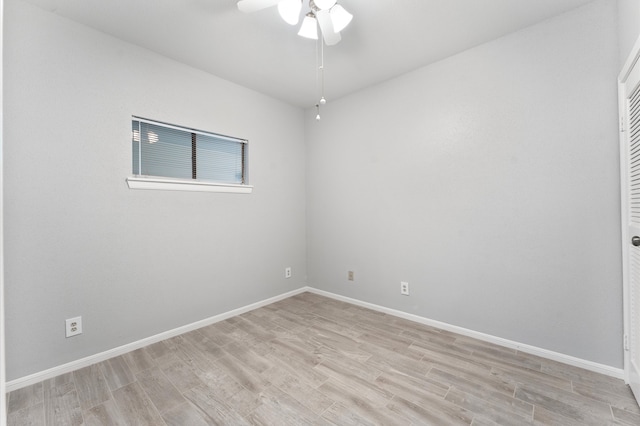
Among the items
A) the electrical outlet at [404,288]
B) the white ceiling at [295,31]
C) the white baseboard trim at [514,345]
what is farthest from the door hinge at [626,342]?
the white ceiling at [295,31]

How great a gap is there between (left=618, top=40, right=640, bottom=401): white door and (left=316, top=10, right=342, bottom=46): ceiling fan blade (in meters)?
1.70

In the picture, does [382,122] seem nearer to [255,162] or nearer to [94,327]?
[255,162]

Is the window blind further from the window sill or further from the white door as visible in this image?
the white door

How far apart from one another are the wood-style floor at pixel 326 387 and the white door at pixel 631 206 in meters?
0.28

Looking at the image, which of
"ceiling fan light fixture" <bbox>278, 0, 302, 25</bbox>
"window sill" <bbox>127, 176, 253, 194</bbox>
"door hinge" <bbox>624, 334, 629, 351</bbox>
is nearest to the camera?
"ceiling fan light fixture" <bbox>278, 0, 302, 25</bbox>

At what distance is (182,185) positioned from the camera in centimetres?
263

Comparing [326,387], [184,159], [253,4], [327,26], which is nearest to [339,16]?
[327,26]

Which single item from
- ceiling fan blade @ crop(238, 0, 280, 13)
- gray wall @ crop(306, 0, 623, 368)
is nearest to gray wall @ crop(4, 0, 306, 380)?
ceiling fan blade @ crop(238, 0, 280, 13)

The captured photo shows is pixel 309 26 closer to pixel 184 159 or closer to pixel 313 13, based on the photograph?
pixel 313 13

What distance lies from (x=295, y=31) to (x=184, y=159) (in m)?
1.55

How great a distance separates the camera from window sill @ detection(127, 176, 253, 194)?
2.36m

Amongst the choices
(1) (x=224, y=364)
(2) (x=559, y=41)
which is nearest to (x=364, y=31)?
(2) (x=559, y=41)

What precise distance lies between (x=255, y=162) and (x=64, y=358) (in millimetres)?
2326

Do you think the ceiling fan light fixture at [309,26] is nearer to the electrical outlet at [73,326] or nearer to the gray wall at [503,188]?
the gray wall at [503,188]
